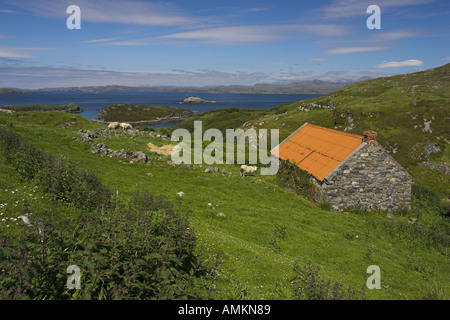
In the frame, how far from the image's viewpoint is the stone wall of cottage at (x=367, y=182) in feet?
79.8

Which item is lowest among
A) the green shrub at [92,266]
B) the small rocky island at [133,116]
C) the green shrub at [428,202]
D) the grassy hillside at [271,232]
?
the green shrub at [428,202]

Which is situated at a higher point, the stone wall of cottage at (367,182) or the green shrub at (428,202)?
the stone wall of cottage at (367,182)

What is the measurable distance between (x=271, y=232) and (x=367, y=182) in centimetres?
1443

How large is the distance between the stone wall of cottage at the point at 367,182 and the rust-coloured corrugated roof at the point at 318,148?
3.18ft

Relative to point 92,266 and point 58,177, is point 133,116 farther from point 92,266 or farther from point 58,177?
point 92,266

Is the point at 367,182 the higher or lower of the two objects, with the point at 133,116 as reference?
lower

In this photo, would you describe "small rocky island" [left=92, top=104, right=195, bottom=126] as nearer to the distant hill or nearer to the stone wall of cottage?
the distant hill

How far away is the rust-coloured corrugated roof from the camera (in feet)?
83.0

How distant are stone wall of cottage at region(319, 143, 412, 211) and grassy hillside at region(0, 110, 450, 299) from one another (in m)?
1.24

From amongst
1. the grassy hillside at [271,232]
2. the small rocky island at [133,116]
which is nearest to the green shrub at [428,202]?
the grassy hillside at [271,232]

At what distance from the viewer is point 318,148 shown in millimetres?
29406

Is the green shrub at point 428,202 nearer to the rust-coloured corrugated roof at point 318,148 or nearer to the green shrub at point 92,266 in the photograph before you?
the rust-coloured corrugated roof at point 318,148

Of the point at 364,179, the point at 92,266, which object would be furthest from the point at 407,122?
the point at 92,266

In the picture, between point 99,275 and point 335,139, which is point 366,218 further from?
point 99,275
